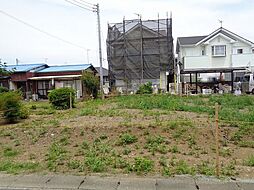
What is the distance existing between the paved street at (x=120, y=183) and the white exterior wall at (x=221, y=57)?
23.0 meters

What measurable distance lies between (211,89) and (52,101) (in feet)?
51.3

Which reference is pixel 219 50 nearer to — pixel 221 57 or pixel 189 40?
pixel 221 57

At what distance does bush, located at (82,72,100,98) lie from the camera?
799 inches

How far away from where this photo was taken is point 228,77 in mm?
28484

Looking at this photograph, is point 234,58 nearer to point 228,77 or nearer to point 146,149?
point 228,77

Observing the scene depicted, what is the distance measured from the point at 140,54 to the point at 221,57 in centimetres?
814

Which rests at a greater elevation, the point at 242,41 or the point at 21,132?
the point at 242,41

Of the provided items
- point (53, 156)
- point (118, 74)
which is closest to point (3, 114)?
point (53, 156)

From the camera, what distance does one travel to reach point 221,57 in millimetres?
26484

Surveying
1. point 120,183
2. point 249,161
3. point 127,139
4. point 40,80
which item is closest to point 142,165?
point 120,183

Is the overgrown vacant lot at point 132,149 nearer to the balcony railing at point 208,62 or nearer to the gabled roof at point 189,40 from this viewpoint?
the balcony railing at point 208,62

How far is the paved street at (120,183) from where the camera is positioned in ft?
13.3

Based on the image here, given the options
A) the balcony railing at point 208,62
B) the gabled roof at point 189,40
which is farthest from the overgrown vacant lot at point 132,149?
the gabled roof at point 189,40

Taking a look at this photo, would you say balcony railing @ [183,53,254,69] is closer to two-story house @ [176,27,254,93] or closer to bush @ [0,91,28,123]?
two-story house @ [176,27,254,93]
